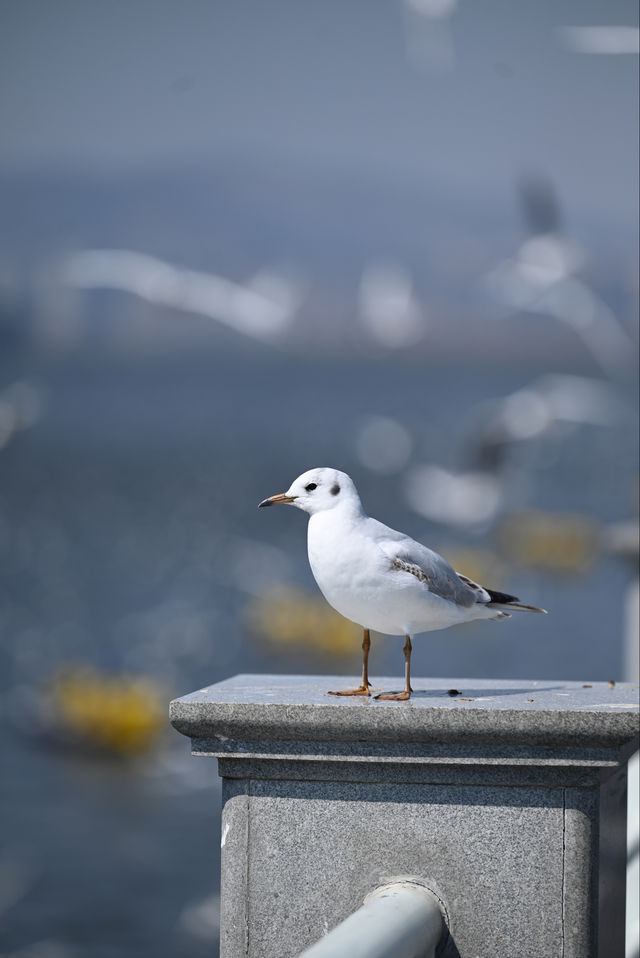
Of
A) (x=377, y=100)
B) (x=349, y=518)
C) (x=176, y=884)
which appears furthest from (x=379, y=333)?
(x=349, y=518)

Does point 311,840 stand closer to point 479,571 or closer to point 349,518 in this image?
point 349,518

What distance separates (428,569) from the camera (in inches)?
70.7

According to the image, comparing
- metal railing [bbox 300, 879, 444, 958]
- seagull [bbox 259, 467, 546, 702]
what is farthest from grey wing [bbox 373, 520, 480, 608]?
metal railing [bbox 300, 879, 444, 958]

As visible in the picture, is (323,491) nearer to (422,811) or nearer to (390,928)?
(422,811)

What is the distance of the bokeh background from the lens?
6219mm

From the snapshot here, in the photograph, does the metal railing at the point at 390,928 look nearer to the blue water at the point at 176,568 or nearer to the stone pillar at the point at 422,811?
the stone pillar at the point at 422,811

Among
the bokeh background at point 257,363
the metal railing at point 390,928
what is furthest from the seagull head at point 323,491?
the bokeh background at point 257,363

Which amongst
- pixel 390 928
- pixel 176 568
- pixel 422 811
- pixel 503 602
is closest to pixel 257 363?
pixel 176 568

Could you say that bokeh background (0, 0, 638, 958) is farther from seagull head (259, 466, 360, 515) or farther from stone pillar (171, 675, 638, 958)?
stone pillar (171, 675, 638, 958)

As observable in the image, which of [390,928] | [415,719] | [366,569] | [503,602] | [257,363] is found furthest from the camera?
[257,363]

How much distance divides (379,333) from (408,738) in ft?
17.1

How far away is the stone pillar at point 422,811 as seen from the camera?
4.91 ft

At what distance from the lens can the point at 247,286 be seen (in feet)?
21.6

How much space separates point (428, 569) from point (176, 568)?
5.08m
